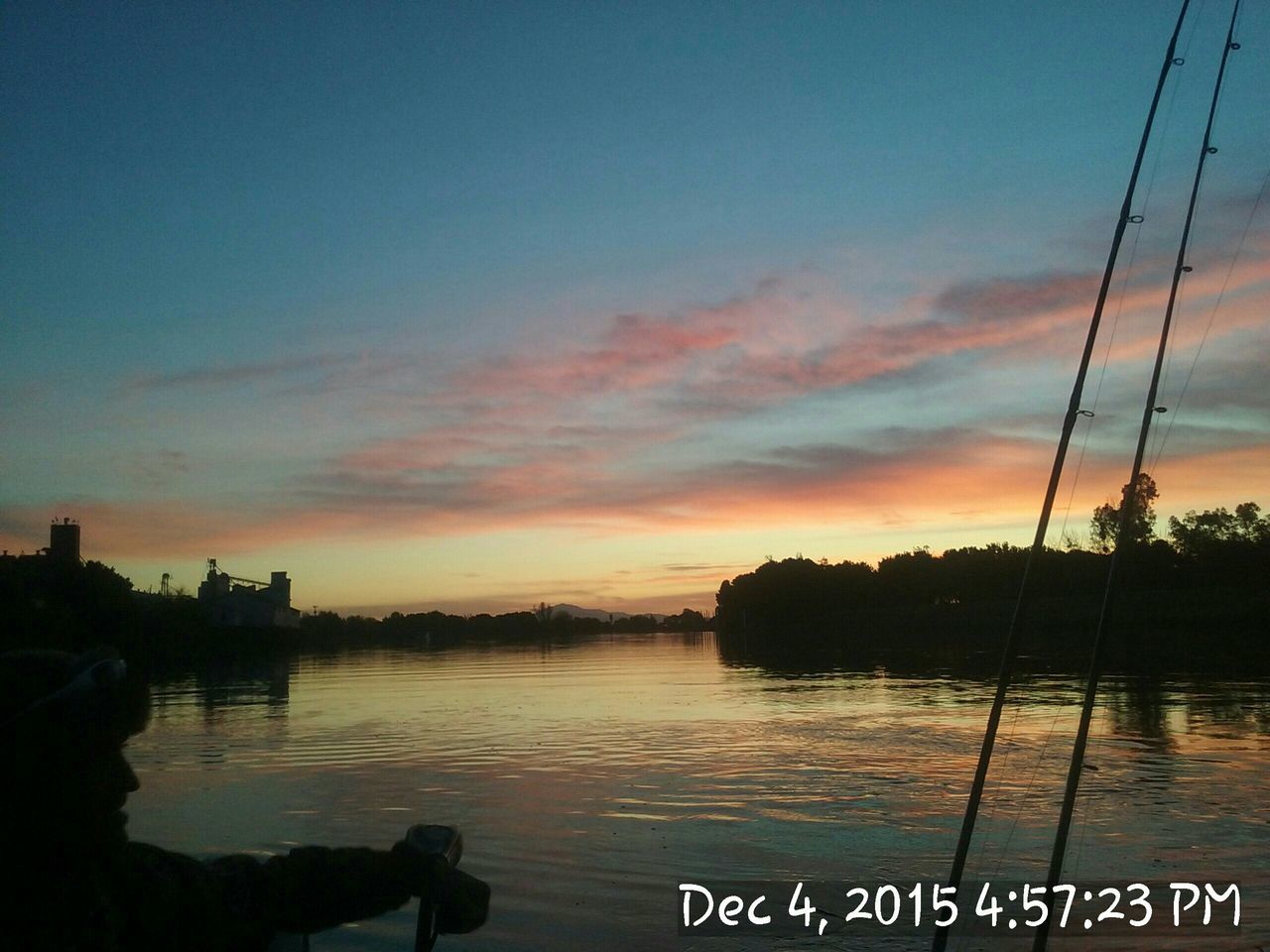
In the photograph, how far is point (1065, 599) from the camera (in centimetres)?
12088

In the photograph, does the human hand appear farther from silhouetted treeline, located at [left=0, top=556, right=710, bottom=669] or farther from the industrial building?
the industrial building

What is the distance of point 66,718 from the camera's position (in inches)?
99.3

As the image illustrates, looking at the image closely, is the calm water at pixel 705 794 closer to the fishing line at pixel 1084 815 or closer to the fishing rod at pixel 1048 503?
the fishing line at pixel 1084 815

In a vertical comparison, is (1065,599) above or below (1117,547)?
below

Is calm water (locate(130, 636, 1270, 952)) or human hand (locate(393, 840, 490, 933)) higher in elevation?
human hand (locate(393, 840, 490, 933))

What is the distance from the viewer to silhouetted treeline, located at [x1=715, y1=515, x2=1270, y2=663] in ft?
278

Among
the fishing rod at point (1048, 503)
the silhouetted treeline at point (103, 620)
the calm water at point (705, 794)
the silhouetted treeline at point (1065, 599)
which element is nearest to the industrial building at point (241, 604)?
the silhouetted treeline at point (103, 620)

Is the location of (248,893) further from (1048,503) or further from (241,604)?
(241,604)

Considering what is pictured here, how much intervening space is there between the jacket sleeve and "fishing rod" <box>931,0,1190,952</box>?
5.54m

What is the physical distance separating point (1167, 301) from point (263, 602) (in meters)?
117

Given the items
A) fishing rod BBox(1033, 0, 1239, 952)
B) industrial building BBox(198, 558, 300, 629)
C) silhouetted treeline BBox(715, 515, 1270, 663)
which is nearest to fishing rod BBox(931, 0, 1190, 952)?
fishing rod BBox(1033, 0, 1239, 952)

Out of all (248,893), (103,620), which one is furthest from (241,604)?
(248,893)

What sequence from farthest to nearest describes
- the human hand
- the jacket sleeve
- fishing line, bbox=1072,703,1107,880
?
fishing line, bbox=1072,703,1107,880, the human hand, the jacket sleeve

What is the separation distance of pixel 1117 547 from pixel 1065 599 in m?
122
